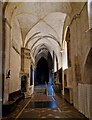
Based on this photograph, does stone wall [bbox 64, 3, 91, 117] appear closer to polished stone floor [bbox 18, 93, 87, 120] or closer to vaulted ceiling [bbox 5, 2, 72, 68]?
polished stone floor [bbox 18, 93, 87, 120]

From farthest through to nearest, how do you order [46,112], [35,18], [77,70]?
[35,18]
[77,70]
[46,112]

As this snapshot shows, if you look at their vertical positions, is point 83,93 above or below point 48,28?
below

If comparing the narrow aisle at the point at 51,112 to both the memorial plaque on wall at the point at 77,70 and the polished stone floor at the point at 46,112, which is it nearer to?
the polished stone floor at the point at 46,112

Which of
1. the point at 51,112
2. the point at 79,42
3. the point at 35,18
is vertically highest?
the point at 35,18

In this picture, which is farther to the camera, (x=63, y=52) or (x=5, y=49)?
(x=63, y=52)

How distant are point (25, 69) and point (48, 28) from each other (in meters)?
4.20

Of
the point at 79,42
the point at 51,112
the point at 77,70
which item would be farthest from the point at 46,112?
the point at 79,42

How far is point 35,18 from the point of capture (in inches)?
550

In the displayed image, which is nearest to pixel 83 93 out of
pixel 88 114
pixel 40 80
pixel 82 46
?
pixel 88 114

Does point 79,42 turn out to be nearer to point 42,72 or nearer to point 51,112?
point 51,112

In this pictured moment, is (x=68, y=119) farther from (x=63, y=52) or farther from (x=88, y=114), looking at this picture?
(x=63, y=52)

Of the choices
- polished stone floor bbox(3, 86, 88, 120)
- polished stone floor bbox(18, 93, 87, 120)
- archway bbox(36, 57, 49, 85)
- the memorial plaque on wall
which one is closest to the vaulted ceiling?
the memorial plaque on wall

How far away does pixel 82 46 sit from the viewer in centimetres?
873

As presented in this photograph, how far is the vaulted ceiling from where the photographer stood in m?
11.2
